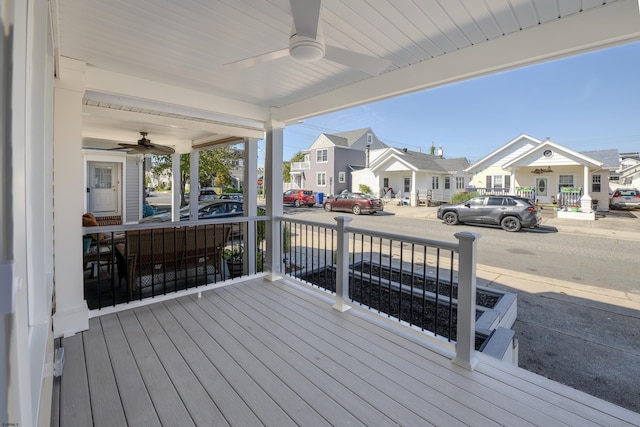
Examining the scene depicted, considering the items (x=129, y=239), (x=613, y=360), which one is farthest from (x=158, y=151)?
(x=613, y=360)

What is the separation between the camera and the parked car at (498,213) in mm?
10547

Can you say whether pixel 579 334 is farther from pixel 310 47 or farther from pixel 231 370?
pixel 310 47

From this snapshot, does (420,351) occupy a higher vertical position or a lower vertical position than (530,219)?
lower

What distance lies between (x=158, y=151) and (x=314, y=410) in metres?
5.24

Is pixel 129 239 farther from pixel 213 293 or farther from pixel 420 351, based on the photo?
pixel 420 351

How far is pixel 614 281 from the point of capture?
5383 mm

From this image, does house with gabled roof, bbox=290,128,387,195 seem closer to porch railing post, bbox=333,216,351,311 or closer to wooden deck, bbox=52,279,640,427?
porch railing post, bbox=333,216,351,311

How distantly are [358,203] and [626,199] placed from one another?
16.3 metres

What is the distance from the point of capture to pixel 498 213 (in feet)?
36.3

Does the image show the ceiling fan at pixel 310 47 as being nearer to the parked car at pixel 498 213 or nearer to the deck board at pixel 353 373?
the deck board at pixel 353 373

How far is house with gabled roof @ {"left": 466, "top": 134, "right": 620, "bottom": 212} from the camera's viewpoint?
15.4 metres

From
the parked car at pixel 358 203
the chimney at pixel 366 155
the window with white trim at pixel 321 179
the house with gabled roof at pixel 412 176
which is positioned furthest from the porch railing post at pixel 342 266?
the chimney at pixel 366 155

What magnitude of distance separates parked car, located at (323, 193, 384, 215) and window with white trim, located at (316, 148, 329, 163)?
28.1 ft

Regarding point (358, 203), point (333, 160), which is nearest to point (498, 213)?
point (358, 203)
